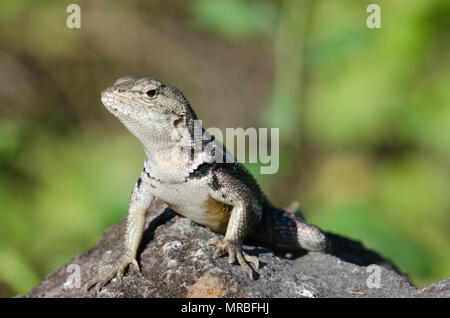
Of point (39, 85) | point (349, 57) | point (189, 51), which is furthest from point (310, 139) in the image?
point (39, 85)

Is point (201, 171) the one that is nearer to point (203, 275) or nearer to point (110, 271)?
point (203, 275)

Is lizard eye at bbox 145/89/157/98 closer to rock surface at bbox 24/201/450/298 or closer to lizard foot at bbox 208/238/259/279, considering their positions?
rock surface at bbox 24/201/450/298

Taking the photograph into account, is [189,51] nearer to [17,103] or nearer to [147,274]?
[17,103]

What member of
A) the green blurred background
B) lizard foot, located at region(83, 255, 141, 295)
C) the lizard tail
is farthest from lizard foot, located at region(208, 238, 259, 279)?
the green blurred background

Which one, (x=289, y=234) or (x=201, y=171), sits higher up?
(x=201, y=171)

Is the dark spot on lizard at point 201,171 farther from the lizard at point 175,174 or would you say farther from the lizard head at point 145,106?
the lizard head at point 145,106

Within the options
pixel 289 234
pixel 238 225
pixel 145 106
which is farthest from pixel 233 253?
pixel 145 106
